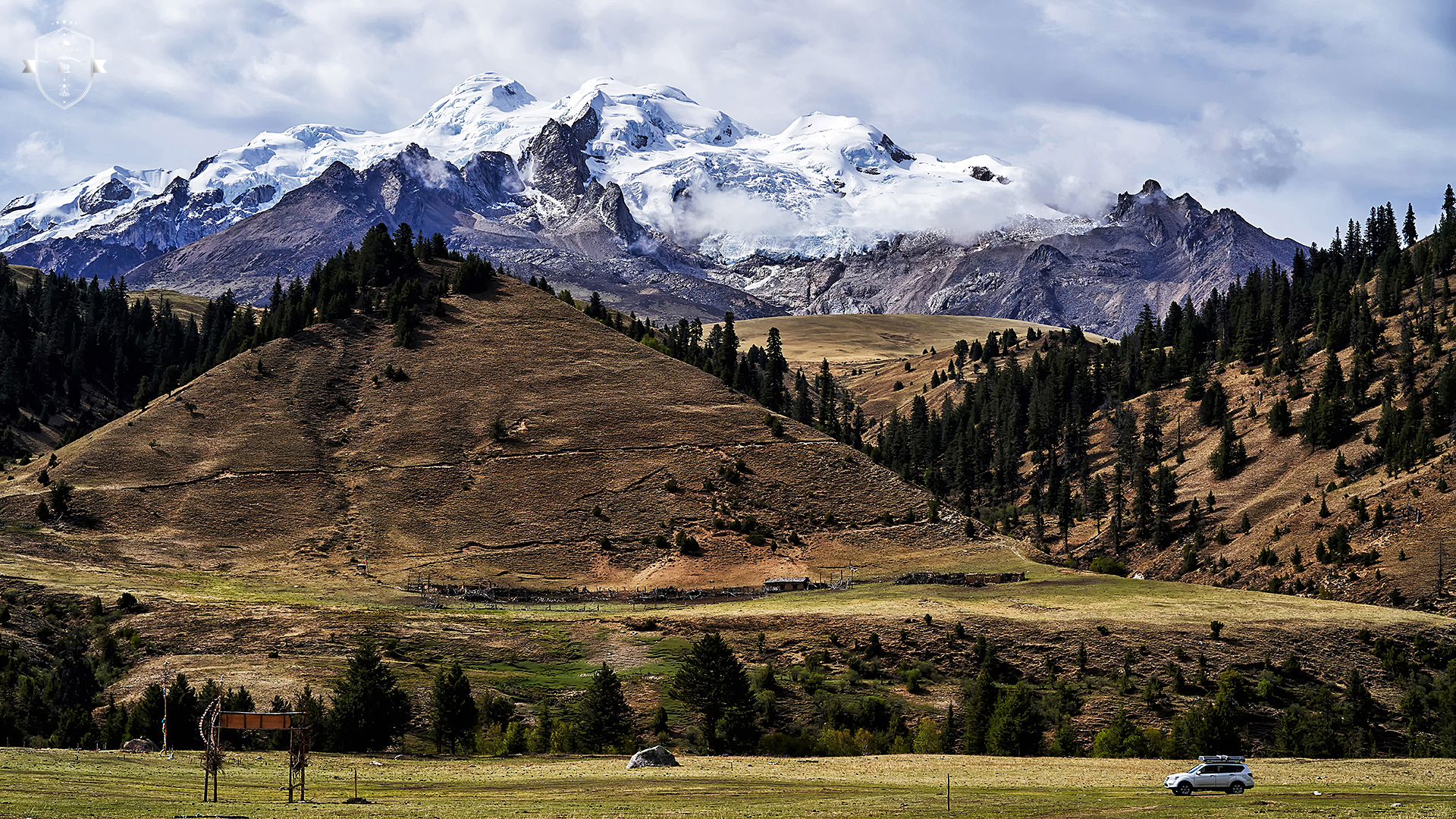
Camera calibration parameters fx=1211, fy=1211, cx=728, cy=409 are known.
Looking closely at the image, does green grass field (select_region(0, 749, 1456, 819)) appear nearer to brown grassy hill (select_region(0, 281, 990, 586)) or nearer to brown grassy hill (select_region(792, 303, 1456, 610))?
brown grassy hill (select_region(0, 281, 990, 586))

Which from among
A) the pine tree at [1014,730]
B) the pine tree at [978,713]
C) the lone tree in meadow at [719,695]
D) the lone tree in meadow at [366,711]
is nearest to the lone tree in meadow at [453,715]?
the lone tree in meadow at [366,711]

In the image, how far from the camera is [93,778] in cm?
4438

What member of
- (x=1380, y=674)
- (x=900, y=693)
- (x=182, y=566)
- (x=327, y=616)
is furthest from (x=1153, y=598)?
(x=182, y=566)

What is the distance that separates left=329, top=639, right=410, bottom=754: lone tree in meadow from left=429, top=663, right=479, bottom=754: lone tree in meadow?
96.4 inches

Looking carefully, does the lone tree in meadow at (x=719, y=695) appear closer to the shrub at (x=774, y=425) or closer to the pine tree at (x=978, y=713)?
the pine tree at (x=978, y=713)

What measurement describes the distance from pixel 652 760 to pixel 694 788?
11374 millimetres

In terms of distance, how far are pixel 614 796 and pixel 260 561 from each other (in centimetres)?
9401

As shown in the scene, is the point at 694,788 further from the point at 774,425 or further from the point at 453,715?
the point at 774,425

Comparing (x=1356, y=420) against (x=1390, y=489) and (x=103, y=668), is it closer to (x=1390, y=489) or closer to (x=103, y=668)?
(x=1390, y=489)

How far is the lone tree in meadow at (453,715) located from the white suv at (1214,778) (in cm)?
4248

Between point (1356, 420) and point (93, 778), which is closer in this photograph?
point (93, 778)

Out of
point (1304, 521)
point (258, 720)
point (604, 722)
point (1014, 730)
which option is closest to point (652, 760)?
point (604, 722)

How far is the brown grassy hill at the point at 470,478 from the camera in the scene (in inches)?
5182

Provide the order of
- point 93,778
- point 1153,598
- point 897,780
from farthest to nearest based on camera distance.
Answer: point 1153,598 < point 897,780 < point 93,778
